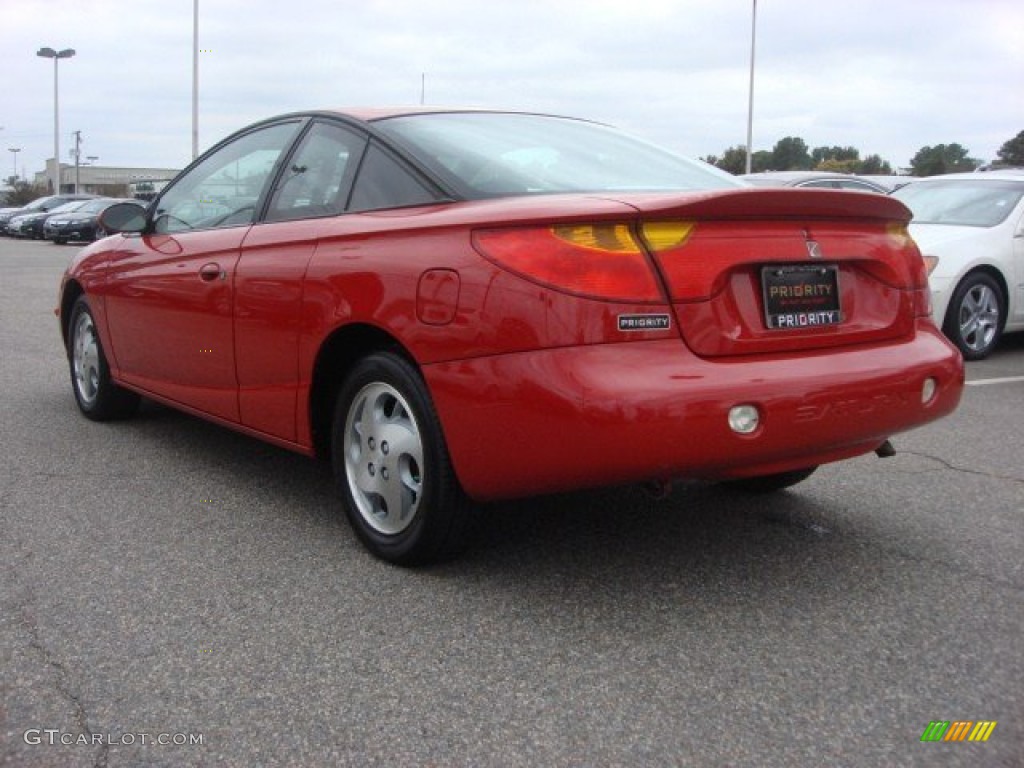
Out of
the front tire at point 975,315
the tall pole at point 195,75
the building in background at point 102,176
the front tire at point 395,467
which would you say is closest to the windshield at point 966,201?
the front tire at point 975,315

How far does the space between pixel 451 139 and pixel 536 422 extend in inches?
49.6

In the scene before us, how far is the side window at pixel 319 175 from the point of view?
380 centimetres

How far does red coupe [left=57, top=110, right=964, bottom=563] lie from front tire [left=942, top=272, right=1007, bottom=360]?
470 cm

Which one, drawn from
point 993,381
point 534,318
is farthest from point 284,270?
point 993,381

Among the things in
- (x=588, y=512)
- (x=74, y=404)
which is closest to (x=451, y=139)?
(x=588, y=512)

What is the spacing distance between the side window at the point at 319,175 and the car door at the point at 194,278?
0.14 meters

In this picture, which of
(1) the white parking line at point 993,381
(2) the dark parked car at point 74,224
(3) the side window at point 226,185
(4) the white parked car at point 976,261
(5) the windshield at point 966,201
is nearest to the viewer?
(3) the side window at point 226,185

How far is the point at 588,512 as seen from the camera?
4051mm

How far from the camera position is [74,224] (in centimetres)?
3028

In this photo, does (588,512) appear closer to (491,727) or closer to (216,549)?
(216,549)

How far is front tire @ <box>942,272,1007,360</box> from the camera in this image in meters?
8.21

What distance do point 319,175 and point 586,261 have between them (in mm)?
1495

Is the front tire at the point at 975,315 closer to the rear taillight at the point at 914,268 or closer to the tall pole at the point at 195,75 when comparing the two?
the rear taillight at the point at 914,268

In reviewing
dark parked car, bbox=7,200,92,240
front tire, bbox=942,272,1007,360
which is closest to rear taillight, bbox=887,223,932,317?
front tire, bbox=942,272,1007,360
